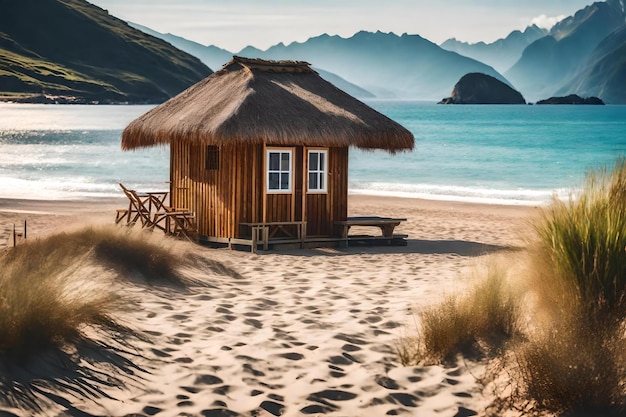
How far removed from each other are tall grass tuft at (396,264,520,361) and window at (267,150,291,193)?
24.1 feet

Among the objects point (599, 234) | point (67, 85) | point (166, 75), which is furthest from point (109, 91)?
point (599, 234)

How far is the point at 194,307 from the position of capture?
7.88 metres

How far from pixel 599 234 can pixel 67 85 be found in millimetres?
138373

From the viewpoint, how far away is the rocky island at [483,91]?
171 meters

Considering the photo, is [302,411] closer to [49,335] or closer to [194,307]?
[49,335]

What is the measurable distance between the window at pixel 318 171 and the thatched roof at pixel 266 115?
0.44 metres

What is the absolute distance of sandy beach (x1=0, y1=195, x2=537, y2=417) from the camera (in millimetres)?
5062

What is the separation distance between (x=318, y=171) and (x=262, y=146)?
1.20 metres

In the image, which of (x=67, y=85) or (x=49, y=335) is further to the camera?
(x=67, y=85)

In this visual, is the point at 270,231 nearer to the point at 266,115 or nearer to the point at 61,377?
the point at 266,115

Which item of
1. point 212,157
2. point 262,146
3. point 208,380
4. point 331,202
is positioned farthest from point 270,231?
point 208,380

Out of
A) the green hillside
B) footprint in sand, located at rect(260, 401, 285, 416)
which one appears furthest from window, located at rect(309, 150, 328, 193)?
the green hillside

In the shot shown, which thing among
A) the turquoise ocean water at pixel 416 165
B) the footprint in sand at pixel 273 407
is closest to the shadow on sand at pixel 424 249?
the turquoise ocean water at pixel 416 165

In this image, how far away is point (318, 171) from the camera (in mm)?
13891
